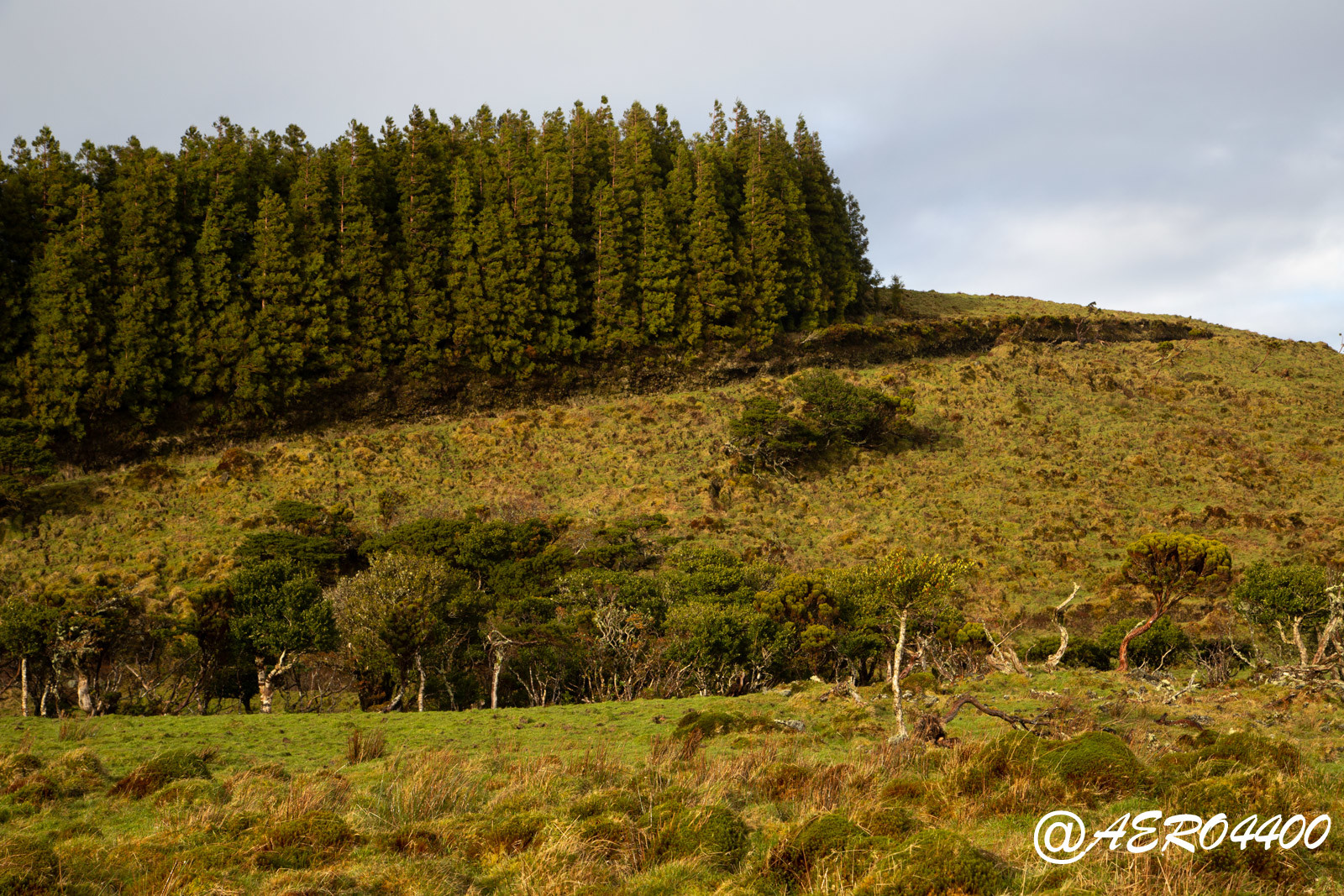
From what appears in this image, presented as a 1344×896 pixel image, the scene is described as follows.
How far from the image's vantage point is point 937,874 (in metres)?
7.80

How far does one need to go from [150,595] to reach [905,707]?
32.9 metres

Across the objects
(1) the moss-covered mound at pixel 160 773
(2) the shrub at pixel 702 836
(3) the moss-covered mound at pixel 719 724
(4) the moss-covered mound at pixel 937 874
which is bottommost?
(3) the moss-covered mound at pixel 719 724

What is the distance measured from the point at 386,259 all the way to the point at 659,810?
5829cm

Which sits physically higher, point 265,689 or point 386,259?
point 386,259

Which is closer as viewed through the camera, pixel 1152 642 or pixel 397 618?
pixel 397 618

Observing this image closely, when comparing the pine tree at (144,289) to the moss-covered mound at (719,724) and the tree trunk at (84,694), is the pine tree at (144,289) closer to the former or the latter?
the tree trunk at (84,694)

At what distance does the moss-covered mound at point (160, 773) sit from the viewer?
1284 cm

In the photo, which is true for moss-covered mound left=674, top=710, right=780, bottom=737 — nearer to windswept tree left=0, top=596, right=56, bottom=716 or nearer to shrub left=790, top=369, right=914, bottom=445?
windswept tree left=0, top=596, right=56, bottom=716

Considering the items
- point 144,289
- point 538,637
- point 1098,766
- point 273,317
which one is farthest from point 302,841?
point 144,289

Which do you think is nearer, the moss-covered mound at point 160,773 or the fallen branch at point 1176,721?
the moss-covered mound at point 160,773

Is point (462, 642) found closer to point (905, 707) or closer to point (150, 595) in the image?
point (150, 595)

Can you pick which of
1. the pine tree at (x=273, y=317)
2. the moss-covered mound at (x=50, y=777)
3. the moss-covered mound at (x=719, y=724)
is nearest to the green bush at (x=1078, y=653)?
the moss-covered mound at (x=719, y=724)

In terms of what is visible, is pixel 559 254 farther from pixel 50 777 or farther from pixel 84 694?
pixel 50 777

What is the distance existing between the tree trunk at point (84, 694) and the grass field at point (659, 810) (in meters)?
10.4
